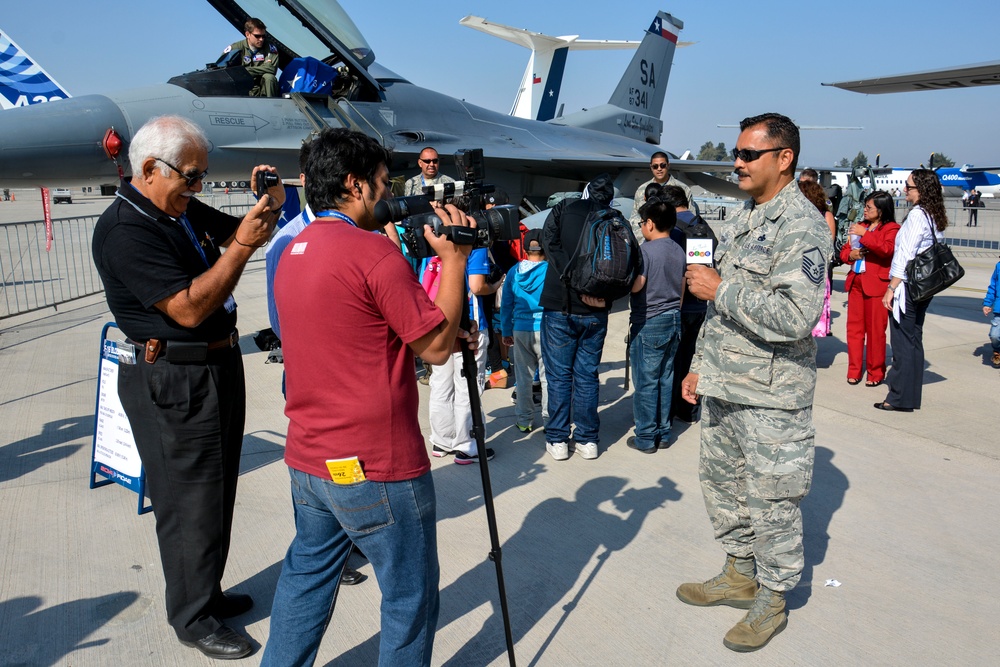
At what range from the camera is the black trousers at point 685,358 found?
5.36m

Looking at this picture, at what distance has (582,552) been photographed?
3.46 metres

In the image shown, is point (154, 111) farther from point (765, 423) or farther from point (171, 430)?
point (765, 423)

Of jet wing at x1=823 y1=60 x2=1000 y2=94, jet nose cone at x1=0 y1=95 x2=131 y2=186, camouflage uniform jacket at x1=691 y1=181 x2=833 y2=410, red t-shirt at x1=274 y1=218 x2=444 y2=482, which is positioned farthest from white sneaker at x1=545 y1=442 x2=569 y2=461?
jet wing at x1=823 y1=60 x2=1000 y2=94

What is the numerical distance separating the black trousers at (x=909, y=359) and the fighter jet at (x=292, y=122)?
4.33 m

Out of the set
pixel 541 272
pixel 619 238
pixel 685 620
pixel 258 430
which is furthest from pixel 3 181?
pixel 685 620

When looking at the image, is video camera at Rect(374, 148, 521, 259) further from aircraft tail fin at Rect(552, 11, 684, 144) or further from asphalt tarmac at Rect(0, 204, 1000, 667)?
aircraft tail fin at Rect(552, 11, 684, 144)

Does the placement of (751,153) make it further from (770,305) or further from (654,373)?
(654,373)

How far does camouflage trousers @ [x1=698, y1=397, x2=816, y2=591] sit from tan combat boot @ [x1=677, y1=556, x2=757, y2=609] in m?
0.19

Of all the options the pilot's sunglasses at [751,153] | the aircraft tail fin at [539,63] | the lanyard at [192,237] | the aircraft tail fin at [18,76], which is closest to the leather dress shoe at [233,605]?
the lanyard at [192,237]

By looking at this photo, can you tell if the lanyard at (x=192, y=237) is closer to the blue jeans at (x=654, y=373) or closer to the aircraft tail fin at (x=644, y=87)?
the blue jeans at (x=654, y=373)

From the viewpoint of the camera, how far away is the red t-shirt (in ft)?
6.07

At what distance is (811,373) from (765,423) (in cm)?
28

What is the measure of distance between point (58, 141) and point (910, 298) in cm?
832

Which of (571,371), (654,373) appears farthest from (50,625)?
(654,373)
